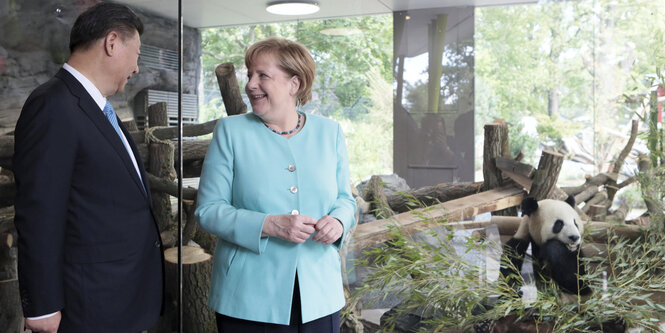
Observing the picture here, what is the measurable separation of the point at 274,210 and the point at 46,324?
62 cm

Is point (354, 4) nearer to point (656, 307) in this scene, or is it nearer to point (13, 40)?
point (13, 40)

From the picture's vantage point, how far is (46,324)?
1.31 metres

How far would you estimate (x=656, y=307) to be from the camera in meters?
2.49

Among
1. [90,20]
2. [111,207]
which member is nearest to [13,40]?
[90,20]

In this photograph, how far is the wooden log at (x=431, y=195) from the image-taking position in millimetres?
2590

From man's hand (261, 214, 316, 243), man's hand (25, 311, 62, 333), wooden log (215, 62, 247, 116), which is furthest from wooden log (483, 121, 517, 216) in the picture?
man's hand (25, 311, 62, 333)

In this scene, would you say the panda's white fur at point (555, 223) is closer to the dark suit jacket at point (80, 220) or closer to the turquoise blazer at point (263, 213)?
the turquoise blazer at point (263, 213)

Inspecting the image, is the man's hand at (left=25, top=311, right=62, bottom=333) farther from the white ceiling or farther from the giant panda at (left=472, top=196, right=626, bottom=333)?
the giant panda at (left=472, top=196, right=626, bottom=333)

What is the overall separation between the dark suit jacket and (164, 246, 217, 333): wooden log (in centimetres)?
87

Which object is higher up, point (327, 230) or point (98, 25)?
point (98, 25)

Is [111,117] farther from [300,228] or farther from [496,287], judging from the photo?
[496,287]

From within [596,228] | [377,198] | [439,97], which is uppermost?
[439,97]

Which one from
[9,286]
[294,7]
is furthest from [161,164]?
[294,7]

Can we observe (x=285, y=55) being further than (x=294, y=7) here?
No
